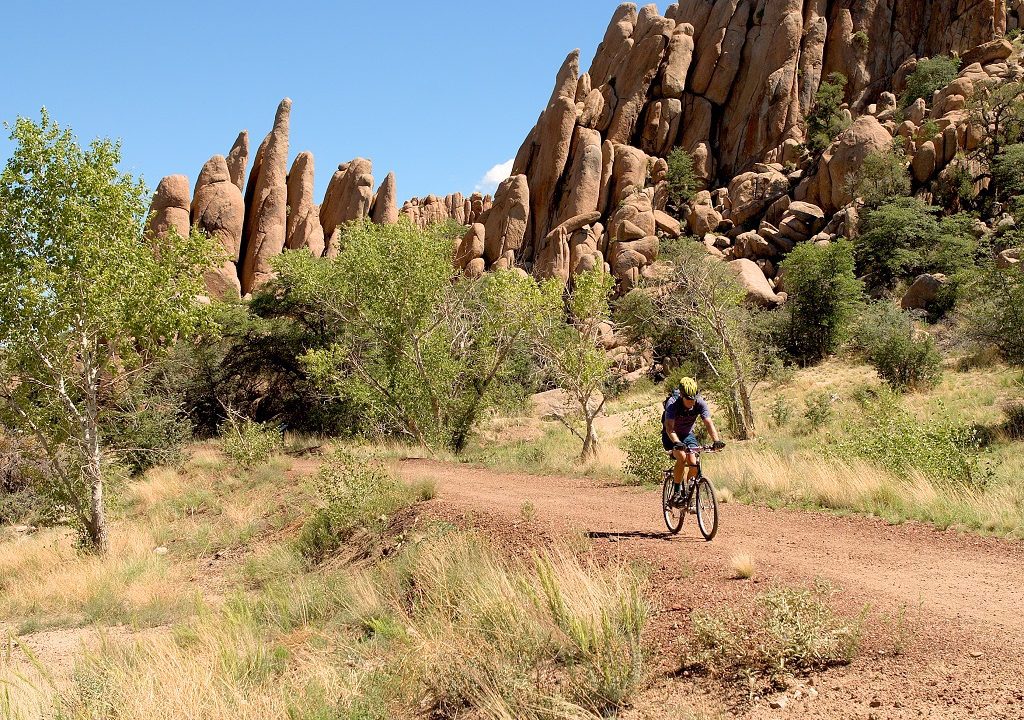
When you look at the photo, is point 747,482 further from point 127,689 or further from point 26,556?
point 26,556

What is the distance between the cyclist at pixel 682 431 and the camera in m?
7.74

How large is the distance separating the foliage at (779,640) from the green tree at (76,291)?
10.3 m

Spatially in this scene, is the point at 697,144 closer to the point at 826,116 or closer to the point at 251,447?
the point at 826,116

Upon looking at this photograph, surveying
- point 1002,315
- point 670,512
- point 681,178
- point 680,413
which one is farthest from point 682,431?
point 681,178

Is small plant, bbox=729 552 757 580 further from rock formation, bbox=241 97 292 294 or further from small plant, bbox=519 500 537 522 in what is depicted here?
rock formation, bbox=241 97 292 294

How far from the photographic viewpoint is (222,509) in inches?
603

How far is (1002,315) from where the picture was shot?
21.7 m

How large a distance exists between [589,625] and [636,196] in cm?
4452

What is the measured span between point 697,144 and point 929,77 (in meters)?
16.0

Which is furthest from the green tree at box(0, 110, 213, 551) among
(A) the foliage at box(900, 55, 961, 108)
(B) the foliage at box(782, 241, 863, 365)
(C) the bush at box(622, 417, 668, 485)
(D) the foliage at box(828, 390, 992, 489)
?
(A) the foliage at box(900, 55, 961, 108)

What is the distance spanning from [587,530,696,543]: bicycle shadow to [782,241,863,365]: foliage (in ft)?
90.4

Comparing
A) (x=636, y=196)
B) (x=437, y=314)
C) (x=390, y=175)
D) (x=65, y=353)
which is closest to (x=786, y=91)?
(x=636, y=196)

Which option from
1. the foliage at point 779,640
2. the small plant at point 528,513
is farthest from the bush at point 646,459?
the foliage at point 779,640

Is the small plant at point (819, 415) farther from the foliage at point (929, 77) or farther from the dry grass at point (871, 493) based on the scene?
the foliage at point (929, 77)
